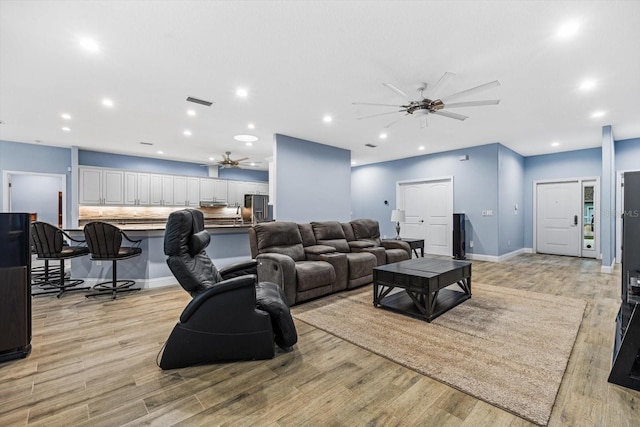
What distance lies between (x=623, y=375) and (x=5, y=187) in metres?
9.89

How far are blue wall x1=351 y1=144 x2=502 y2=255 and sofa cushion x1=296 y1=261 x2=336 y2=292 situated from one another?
4669mm

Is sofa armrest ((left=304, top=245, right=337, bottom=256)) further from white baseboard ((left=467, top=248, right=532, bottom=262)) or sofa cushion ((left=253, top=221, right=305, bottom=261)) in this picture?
white baseboard ((left=467, top=248, right=532, bottom=262))

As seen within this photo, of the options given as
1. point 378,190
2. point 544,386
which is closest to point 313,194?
point 378,190

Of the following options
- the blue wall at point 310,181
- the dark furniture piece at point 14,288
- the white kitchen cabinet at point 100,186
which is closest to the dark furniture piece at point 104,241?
the dark furniture piece at point 14,288

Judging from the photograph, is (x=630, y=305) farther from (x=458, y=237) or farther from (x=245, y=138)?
(x=245, y=138)

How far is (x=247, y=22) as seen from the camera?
8.09 ft

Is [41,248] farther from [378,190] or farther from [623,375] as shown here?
[378,190]

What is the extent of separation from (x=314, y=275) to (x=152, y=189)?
6.40 meters

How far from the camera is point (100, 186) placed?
23.9 ft

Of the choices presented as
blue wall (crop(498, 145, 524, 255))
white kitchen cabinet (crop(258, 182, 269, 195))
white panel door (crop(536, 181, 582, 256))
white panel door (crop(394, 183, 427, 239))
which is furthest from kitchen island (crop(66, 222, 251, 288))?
white panel door (crop(536, 181, 582, 256))

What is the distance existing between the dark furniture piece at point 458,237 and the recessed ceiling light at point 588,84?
3.64 metres

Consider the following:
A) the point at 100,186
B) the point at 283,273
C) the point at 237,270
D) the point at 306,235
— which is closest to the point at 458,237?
the point at 306,235

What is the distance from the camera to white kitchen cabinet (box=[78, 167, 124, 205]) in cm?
709

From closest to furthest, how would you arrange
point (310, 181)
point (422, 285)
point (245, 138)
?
point (422, 285) < point (245, 138) < point (310, 181)
